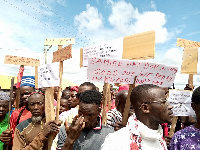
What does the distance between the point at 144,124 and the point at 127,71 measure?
0.87 metres

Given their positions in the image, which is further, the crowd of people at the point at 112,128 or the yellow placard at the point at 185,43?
the yellow placard at the point at 185,43

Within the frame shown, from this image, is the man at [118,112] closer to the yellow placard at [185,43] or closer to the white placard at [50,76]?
the white placard at [50,76]

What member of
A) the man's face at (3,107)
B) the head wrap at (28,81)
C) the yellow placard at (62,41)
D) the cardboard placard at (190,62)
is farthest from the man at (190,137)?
the head wrap at (28,81)

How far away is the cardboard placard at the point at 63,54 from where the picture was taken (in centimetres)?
246

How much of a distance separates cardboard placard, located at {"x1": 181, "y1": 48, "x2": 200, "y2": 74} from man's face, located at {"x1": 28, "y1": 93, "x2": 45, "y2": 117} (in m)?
2.39

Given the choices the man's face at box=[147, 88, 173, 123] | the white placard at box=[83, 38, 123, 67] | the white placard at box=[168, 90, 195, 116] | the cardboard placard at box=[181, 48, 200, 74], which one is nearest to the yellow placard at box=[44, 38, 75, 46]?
the white placard at box=[83, 38, 123, 67]

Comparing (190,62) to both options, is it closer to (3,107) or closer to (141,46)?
(141,46)

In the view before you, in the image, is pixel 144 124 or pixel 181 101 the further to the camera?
pixel 181 101

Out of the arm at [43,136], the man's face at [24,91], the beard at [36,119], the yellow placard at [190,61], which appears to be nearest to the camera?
the arm at [43,136]

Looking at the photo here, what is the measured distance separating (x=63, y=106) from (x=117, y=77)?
2516mm

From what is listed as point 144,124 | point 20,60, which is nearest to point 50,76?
point 144,124

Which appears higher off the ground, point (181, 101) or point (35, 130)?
point (181, 101)

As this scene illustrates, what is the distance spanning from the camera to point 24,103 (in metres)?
3.77

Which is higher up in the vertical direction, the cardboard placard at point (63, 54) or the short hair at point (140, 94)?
the cardboard placard at point (63, 54)
